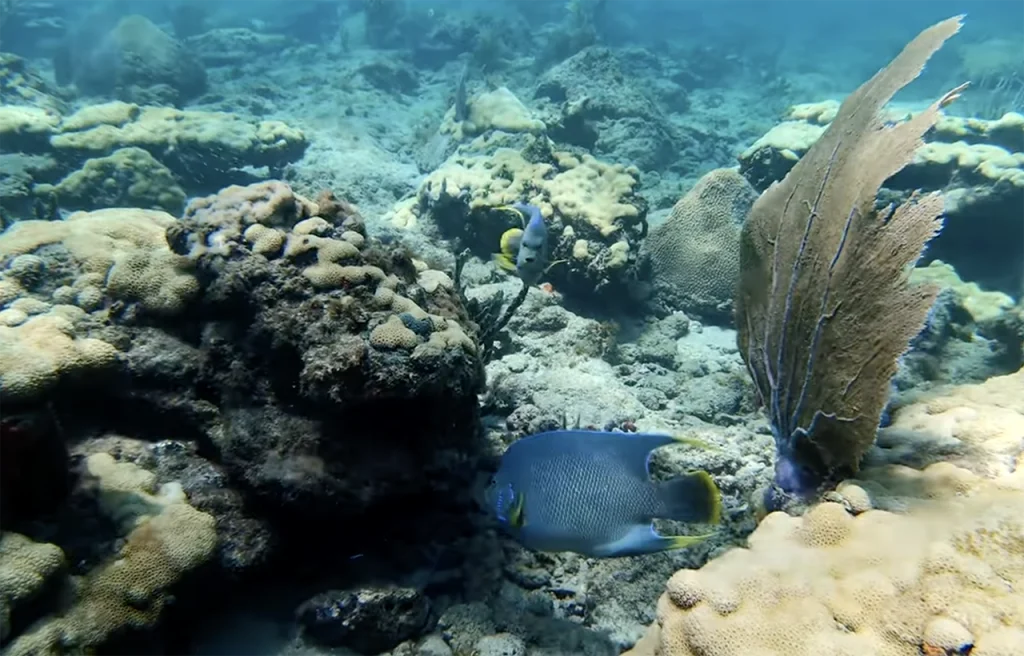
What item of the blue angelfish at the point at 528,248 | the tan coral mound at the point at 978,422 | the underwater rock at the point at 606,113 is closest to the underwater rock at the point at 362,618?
the tan coral mound at the point at 978,422

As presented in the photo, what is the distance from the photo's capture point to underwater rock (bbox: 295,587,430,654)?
9.12ft

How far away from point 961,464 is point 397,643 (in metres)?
2.76

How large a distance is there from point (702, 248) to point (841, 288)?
4501 mm

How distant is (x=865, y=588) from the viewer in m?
1.91

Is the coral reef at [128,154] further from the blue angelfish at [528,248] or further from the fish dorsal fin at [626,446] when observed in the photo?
the fish dorsal fin at [626,446]

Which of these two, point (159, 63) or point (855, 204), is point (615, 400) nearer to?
point (855, 204)

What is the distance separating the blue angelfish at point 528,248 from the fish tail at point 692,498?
3.15m

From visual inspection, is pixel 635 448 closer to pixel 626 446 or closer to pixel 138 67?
pixel 626 446

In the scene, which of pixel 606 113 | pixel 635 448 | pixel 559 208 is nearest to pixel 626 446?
pixel 635 448

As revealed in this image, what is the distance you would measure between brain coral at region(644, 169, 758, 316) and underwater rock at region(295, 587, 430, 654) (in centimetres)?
484

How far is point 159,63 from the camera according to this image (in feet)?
47.8

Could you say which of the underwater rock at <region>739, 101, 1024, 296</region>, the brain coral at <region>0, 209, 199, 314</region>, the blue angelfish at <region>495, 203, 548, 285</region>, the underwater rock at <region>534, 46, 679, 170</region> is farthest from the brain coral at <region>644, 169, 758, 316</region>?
the brain coral at <region>0, 209, 199, 314</region>

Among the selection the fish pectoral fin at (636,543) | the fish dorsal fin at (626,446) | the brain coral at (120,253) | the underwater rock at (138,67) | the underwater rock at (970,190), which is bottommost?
the fish pectoral fin at (636,543)

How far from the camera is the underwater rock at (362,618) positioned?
2.78m
